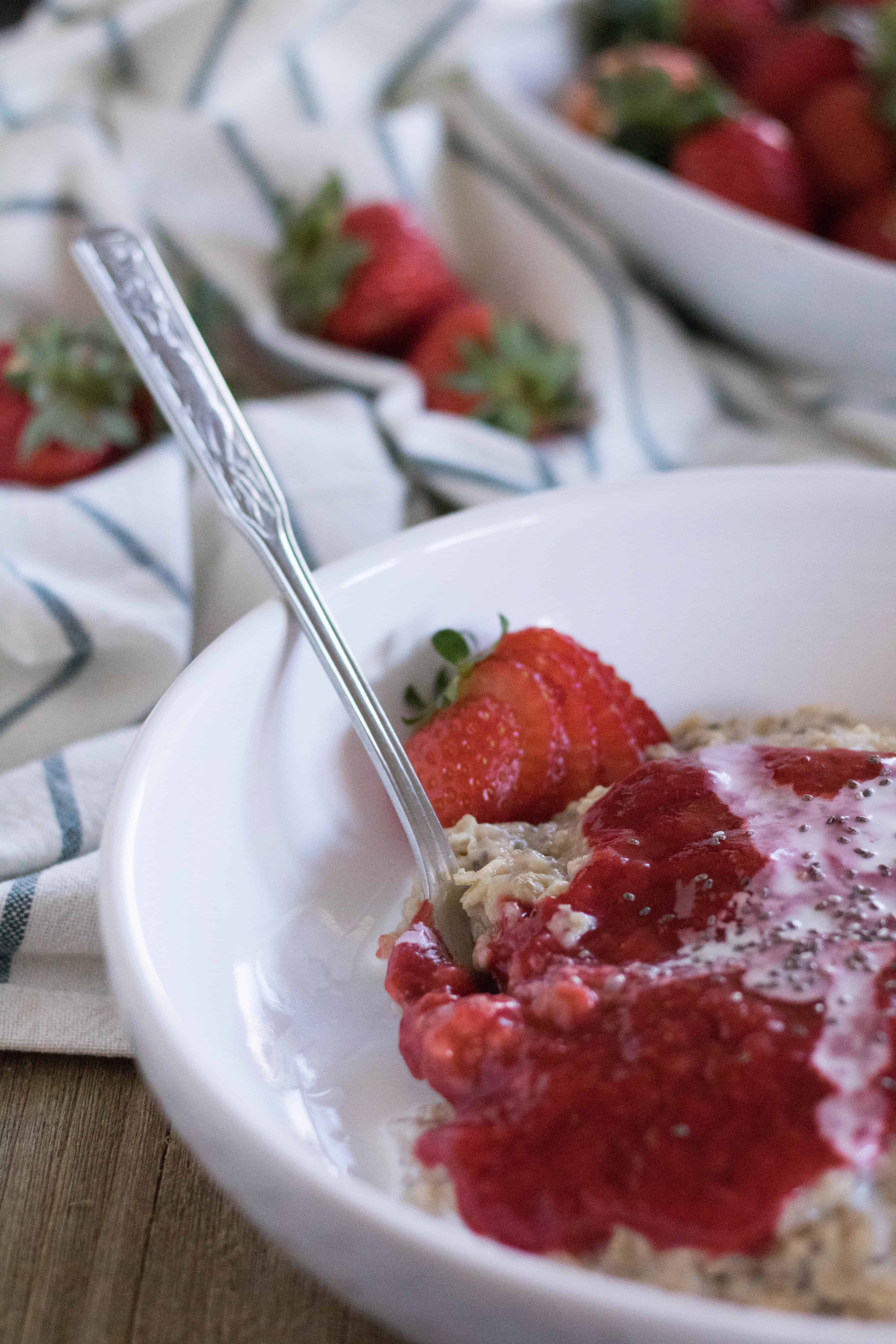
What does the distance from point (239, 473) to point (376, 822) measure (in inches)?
14.0

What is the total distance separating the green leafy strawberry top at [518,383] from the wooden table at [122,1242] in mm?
1141

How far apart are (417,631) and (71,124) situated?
4.11ft

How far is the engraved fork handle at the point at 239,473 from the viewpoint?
1091mm

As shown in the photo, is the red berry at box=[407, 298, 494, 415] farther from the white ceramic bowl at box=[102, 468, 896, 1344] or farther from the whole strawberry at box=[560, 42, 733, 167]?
the white ceramic bowl at box=[102, 468, 896, 1344]

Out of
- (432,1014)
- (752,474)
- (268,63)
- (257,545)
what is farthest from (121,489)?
(268,63)

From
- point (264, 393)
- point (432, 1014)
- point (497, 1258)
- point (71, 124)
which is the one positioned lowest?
point (264, 393)

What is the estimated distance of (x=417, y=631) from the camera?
1207mm

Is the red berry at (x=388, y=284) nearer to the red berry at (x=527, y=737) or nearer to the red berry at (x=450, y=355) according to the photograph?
the red berry at (x=450, y=355)

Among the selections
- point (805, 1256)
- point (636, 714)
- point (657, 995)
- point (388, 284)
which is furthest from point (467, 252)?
point (805, 1256)

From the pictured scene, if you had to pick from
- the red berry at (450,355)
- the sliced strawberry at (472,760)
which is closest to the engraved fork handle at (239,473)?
the sliced strawberry at (472,760)

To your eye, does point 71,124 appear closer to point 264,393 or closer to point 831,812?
point 264,393

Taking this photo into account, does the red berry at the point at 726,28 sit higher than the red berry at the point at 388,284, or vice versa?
the red berry at the point at 726,28

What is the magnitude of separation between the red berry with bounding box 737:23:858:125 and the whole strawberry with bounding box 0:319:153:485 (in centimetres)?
126

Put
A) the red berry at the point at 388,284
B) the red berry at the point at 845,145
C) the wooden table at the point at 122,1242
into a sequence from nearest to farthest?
the wooden table at the point at 122,1242
the red berry at the point at 388,284
the red berry at the point at 845,145
